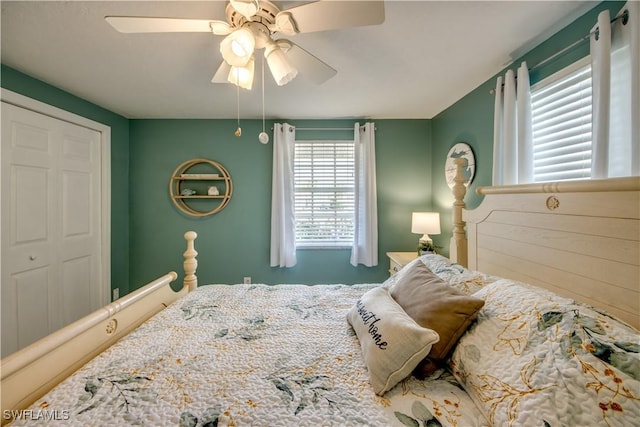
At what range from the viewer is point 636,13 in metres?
0.97

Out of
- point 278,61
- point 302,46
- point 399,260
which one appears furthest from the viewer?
point 399,260

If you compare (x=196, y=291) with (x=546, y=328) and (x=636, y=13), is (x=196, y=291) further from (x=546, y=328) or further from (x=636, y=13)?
(x=636, y=13)

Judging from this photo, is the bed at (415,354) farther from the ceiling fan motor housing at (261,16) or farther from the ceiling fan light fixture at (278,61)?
the ceiling fan motor housing at (261,16)

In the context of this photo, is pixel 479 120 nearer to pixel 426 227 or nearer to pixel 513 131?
pixel 513 131

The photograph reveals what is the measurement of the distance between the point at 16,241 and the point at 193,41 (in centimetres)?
210

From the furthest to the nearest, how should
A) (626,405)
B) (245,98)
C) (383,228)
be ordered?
(383,228)
(245,98)
(626,405)

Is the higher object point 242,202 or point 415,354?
point 242,202

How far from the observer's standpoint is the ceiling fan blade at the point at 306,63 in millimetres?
1207

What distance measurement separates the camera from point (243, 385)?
82 centimetres

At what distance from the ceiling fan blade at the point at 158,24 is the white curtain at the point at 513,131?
1.79 meters

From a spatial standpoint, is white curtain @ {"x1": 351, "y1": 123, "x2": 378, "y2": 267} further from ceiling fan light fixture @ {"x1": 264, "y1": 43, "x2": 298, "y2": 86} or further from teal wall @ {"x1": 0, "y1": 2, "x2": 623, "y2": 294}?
ceiling fan light fixture @ {"x1": 264, "y1": 43, "x2": 298, "y2": 86}

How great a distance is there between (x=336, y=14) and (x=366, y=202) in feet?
6.82

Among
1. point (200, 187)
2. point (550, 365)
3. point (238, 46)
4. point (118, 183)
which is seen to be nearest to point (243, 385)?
point (550, 365)

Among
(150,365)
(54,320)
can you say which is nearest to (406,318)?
(150,365)
